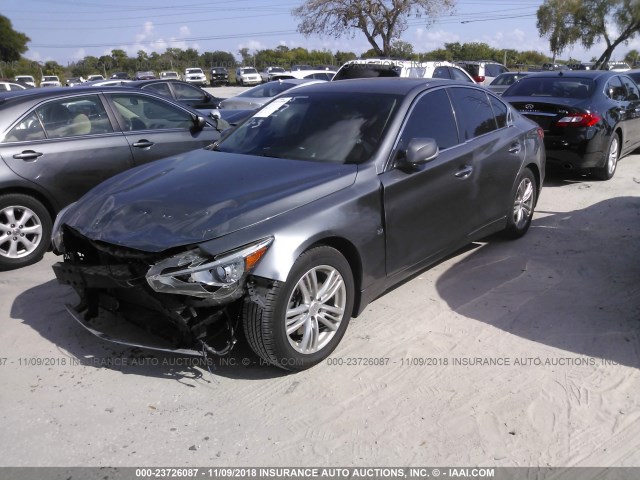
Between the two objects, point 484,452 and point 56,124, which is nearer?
point 484,452

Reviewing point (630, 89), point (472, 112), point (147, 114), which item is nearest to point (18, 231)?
point (147, 114)

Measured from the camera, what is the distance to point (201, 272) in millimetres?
3008

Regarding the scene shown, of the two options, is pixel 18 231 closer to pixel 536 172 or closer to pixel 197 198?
pixel 197 198

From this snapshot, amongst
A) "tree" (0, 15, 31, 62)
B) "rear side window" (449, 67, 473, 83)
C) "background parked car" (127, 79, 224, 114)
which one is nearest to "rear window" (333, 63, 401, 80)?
"rear side window" (449, 67, 473, 83)

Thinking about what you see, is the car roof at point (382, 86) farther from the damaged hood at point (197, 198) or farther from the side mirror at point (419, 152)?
the damaged hood at point (197, 198)

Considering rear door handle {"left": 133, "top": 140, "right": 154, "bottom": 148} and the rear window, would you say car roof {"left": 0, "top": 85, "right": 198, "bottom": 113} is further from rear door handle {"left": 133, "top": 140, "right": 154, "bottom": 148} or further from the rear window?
the rear window

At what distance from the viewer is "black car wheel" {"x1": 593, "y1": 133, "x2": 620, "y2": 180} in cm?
833

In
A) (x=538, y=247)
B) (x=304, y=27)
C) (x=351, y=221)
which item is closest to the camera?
(x=351, y=221)

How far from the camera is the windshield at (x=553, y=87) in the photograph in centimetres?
845

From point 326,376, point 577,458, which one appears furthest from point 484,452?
point 326,376

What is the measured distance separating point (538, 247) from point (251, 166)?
318cm

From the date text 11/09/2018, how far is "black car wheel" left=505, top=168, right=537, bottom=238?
10.7ft

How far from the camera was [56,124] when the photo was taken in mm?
5645

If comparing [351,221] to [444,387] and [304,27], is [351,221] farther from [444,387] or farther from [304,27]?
[304,27]
